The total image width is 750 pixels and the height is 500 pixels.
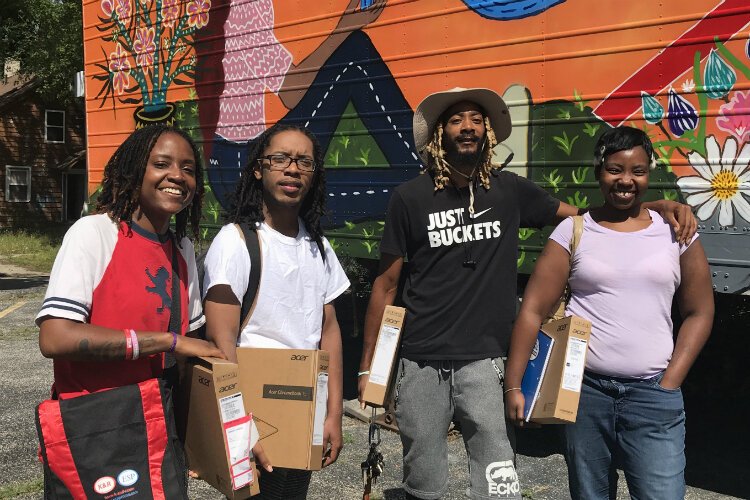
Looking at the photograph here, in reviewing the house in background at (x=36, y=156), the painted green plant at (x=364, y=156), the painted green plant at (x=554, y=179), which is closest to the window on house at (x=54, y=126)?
the house in background at (x=36, y=156)

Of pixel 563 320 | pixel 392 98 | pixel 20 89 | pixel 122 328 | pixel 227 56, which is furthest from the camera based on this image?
pixel 20 89

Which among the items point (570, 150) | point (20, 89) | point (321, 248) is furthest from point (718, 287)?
point (20, 89)

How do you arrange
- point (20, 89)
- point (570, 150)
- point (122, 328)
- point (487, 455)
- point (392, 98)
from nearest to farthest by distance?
point (122, 328)
point (487, 455)
point (570, 150)
point (392, 98)
point (20, 89)

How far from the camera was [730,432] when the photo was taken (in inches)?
193

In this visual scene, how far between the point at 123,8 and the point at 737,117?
4998mm

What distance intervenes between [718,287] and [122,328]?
262 cm

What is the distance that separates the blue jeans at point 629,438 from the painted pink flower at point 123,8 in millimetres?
5324

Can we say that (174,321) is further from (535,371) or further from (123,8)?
(123,8)

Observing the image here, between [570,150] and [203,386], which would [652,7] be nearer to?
[570,150]

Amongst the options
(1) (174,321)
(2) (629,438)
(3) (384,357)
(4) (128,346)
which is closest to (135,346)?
(4) (128,346)

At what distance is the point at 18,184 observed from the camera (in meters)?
23.7

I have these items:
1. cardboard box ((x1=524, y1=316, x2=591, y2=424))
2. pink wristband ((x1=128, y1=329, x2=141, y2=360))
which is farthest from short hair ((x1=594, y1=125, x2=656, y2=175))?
pink wristband ((x1=128, y1=329, x2=141, y2=360))

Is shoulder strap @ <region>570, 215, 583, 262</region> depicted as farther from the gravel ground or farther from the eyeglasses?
the gravel ground

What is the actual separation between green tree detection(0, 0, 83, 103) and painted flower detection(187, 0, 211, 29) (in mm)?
15883
